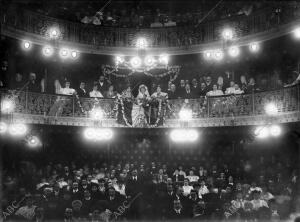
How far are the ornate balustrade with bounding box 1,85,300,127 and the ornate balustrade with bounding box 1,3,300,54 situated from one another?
3048 millimetres

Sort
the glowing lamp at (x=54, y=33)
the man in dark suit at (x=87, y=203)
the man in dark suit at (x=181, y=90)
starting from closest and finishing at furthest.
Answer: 1. the man in dark suit at (x=87, y=203)
2. the glowing lamp at (x=54, y=33)
3. the man in dark suit at (x=181, y=90)

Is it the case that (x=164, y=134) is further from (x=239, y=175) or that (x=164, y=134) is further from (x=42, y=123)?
(x=42, y=123)

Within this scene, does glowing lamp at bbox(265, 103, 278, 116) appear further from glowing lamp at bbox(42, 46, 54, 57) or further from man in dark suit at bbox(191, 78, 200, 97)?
glowing lamp at bbox(42, 46, 54, 57)

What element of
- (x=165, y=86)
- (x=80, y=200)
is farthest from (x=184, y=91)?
(x=80, y=200)

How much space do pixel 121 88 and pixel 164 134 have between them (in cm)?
454

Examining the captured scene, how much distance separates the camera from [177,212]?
14617 mm

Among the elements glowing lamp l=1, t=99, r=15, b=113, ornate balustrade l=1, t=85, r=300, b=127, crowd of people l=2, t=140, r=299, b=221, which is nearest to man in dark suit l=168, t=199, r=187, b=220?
crowd of people l=2, t=140, r=299, b=221

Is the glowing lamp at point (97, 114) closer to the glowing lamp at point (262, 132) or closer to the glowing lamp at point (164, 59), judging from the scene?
the glowing lamp at point (164, 59)

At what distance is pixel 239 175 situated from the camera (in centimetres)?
1828

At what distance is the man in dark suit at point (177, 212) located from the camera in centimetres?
1455

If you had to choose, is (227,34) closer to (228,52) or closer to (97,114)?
(228,52)

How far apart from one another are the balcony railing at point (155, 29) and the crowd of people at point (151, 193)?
20.8 feet

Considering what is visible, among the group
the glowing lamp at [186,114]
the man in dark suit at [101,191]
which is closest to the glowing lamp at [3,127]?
the man in dark suit at [101,191]

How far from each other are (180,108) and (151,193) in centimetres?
617
